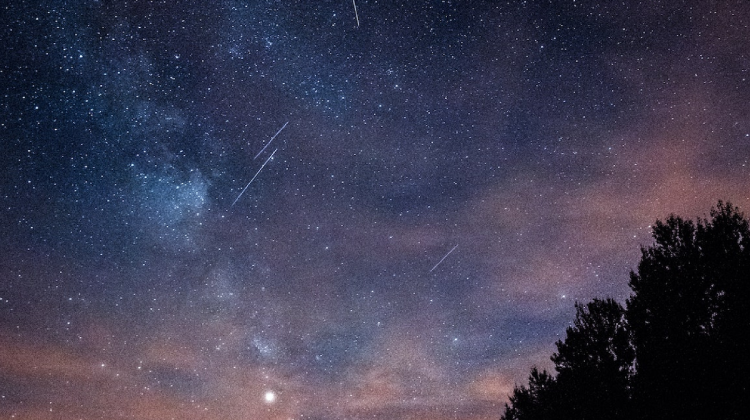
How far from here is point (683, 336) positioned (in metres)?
11.7

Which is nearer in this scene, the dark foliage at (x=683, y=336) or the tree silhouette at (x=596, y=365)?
the dark foliage at (x=683, y=336)

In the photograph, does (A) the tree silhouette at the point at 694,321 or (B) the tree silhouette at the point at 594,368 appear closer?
(A) the tree silhouette at the point at 694,321

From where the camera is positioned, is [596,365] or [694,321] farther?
[596,365]

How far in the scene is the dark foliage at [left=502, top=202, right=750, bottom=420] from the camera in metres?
10.5

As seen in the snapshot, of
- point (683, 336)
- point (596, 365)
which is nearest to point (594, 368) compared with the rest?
point (596, 365)

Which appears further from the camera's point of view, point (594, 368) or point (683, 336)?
point (594, 368)

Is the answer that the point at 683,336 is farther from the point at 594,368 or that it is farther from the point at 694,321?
the point at 594,368

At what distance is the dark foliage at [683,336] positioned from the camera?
10.5 metres

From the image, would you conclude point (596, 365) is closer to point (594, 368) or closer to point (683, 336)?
point (594, 368)

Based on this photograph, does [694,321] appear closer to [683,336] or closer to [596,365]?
[683,336]

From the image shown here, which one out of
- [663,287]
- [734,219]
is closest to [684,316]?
[663,287]

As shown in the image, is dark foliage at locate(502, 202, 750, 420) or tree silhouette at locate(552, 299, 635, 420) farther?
tree silhouette at locate(552, 299, 635, 420)

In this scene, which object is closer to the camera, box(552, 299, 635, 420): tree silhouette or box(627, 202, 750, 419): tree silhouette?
box(627, 202, 750, 419): tree silhouette

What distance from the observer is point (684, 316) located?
12.0 m
